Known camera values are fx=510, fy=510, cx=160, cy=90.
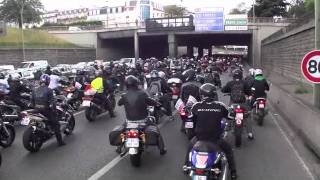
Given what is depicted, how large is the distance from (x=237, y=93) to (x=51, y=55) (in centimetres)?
5813

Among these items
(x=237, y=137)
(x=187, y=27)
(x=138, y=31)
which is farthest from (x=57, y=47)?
(x=237, y=137)

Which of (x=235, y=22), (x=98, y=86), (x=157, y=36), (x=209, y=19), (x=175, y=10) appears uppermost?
(x=175, y=10)

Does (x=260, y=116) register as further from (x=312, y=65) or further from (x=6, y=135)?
(x=6, y=135)

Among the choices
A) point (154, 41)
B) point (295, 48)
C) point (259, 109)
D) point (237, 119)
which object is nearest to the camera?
point (237, 119)

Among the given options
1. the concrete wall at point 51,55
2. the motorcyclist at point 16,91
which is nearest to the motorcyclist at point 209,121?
the motorcyclist at point 16,91

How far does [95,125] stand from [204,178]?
8.44m

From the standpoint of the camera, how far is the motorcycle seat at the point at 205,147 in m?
6.20

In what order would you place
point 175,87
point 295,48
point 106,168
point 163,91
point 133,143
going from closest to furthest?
point 133,143 → point 106,168 → point 163,91 → point 175,87 → point 295,48

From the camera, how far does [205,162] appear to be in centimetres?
607

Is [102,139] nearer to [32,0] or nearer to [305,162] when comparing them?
[305,162]

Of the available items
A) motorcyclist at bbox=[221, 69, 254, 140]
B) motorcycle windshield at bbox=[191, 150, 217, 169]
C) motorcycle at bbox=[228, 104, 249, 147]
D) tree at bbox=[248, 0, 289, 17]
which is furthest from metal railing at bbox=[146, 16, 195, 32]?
motorcycle windshield at bbox=[191, 150, 217, 169]

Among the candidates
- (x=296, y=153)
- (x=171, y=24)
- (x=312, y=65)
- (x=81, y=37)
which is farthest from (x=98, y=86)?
(x=81, y=37)

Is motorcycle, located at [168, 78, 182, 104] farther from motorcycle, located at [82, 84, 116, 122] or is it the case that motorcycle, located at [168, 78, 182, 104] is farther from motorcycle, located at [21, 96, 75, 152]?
motorcycle, located at [21, 96, 75, 152]

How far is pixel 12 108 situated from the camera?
13.9 metres
